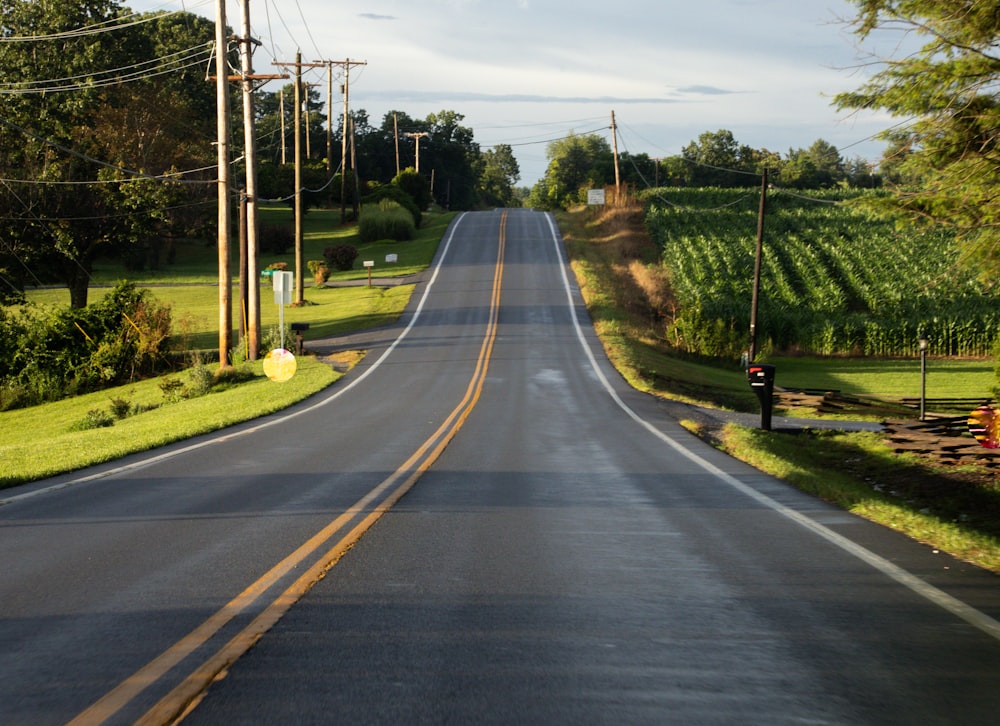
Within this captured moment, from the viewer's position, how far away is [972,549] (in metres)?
7.57

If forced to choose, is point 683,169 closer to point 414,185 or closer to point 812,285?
point 414,185

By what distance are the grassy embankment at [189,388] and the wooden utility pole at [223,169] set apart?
5.92 feet

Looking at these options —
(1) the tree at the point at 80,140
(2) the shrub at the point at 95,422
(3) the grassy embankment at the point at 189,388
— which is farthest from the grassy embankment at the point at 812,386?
(1) the tree at the point at 80,140

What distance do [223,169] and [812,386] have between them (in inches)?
941

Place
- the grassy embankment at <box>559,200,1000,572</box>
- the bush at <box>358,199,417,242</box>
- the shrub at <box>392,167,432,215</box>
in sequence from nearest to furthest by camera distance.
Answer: the grassy embankment at <box>559,200,1000,572</box>, the bush at <box>358,199,417,242</box>, the shrub at <box>392,167,432,215</box>

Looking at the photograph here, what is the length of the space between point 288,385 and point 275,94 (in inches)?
5413

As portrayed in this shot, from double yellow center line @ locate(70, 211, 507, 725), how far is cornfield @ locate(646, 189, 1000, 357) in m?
32.3

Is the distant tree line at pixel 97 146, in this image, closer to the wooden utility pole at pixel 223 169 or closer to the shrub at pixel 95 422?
the wooden utility pole at pixel 223 169

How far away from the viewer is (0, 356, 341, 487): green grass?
570 inches

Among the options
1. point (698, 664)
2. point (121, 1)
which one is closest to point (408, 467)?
point (698, 664)

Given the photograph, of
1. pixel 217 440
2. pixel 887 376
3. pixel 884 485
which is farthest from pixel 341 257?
pixel 884 485

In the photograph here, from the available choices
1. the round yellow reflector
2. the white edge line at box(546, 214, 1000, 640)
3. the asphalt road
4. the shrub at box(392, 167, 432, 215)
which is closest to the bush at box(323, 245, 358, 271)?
the shrub at box(392, 167, 432, 215)

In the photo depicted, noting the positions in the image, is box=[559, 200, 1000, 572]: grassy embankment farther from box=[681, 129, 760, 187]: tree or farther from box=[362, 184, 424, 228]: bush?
box=[681, 129, 760, 187]: tree

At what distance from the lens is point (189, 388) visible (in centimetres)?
2973
